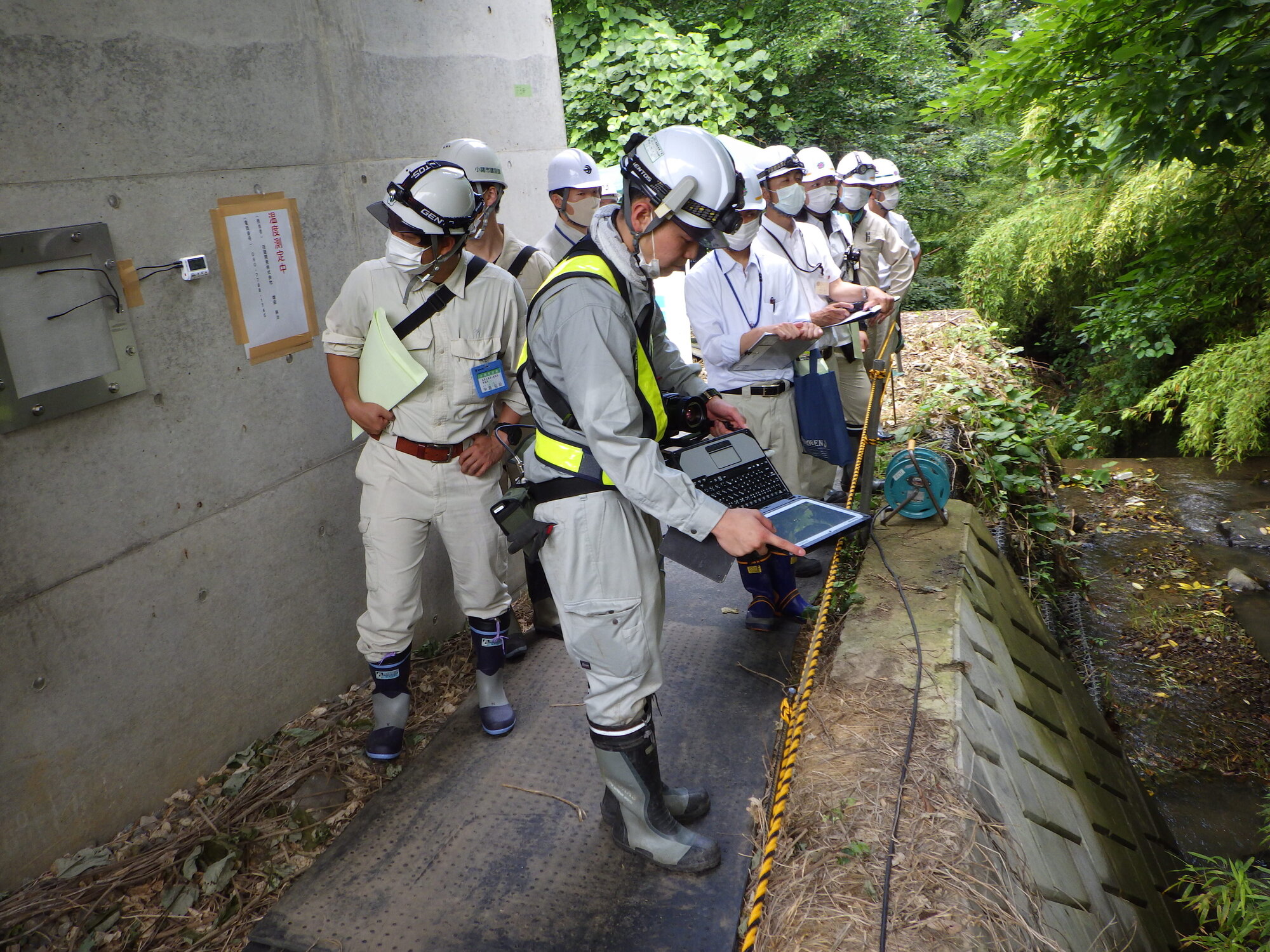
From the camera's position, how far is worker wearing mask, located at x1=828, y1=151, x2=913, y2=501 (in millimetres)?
6027

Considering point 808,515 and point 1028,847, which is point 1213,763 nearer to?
point 1028,847

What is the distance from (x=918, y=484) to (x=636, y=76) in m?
8.95

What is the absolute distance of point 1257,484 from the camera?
8.70 metres

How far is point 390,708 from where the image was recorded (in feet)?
12.0

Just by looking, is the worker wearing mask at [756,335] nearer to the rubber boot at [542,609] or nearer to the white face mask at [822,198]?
the rubber boot at [542,609]

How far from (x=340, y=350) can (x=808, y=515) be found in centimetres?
190

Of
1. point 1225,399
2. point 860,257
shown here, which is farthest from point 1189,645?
point 860,257

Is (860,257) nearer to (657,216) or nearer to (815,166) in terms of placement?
(815,166)

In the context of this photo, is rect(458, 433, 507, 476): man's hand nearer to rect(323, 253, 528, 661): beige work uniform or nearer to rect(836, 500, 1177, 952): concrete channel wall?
rect(323, 253, 528, 661): beige work uniform

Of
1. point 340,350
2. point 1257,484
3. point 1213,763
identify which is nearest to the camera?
point 340,350

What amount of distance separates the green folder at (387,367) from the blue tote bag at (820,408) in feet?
6.66

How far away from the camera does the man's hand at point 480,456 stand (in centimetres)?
354

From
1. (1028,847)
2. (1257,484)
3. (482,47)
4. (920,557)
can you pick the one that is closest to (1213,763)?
(920,557)

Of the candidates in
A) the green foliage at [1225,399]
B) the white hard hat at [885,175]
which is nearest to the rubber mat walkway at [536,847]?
the white hard hat at [885,175]
